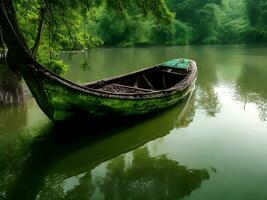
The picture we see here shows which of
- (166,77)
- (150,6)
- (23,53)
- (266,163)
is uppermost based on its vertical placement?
(150,6)

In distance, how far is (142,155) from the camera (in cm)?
783

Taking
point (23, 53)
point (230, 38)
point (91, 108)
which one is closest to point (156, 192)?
point (91, 108)

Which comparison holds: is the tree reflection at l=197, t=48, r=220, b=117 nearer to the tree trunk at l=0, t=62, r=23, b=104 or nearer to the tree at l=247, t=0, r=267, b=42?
the tree trunk at l=0, t=62, r=23, b=104

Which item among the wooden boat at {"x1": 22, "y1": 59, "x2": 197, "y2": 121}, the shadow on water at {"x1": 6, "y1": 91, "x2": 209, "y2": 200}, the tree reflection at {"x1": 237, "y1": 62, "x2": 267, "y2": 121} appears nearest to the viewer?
the shadow on water at {"x1": 6, "y1": 91, "x2": 209, "y2": 200}

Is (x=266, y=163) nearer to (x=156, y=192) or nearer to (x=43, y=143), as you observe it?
(x=156, y=192)

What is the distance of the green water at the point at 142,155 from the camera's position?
620cm

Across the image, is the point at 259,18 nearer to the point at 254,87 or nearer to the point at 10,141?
the point at 254,87

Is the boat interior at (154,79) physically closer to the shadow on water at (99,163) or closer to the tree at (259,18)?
the shadow on water at (99,163)

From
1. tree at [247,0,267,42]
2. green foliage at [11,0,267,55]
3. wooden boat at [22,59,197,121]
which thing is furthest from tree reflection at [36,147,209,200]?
tree at [247,0,267,42]

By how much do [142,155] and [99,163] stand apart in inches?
40.2

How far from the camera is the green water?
6.20 metres

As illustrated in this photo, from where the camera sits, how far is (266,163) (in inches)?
287

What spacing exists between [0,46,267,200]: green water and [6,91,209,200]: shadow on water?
2cm

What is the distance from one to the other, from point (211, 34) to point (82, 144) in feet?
165
